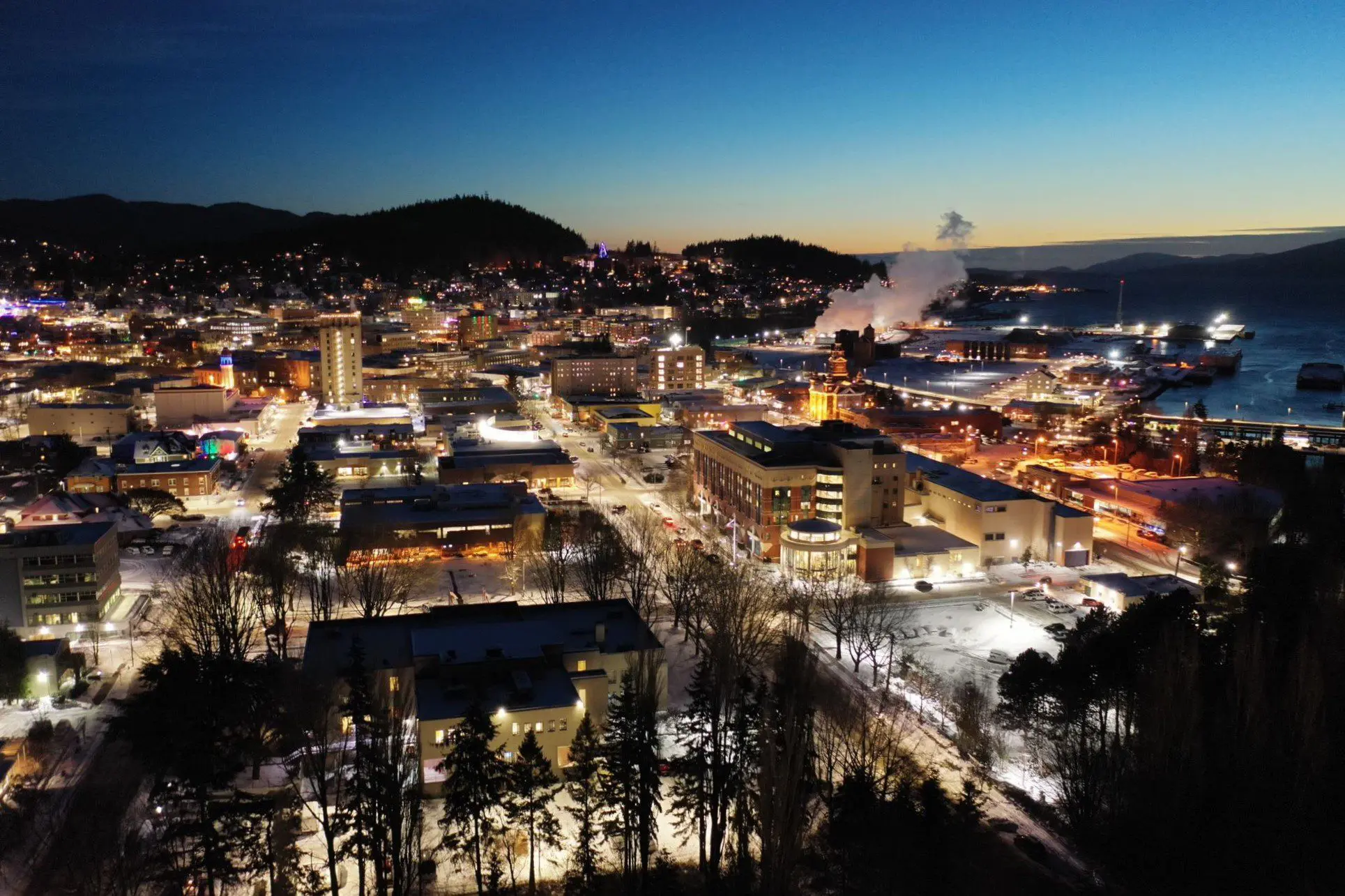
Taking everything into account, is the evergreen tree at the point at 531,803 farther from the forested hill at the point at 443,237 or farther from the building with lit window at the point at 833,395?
the forested hill at the point at 443,237

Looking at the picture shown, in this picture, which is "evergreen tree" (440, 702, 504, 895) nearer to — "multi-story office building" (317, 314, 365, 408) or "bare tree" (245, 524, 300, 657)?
"bare tree" (245, 524, 300, 657)

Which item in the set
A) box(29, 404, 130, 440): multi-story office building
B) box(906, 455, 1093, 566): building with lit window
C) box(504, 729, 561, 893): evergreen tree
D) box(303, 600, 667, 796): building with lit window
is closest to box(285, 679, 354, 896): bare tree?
box(303, 600, 667, 796): building with lit window

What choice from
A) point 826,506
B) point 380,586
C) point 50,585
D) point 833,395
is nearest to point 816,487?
point 826,506

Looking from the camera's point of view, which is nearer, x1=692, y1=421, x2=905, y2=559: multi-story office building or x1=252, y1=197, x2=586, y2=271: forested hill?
x1=692, y1=421, x2=905, y2=559: multi-story office building

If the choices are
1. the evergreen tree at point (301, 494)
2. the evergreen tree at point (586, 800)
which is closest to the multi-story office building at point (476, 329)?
the evergreen tree at point (301, 494)

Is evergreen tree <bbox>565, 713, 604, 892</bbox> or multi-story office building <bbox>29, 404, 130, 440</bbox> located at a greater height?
multi-story office building <bbox>29, 404, 130, 440</bbox>

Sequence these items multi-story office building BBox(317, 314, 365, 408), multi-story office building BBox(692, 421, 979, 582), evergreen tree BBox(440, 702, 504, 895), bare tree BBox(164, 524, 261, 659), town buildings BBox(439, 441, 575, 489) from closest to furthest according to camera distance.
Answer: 1. evergreen tree BBox(440, 702, 504, 895)
2. bare tree BBox(164, 524, 261, 659)
3. multi-story office building BBox(692, 421, 979, 582)
4. town buildings BBox(439, 441, 575, 489)
5. multi-story office building BBox(317, 314, 365, 408)

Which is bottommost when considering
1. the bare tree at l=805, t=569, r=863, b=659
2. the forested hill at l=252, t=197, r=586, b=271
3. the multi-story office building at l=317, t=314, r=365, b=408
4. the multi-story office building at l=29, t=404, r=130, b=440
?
the bare tree at l=805, t=569, r=863, b=659

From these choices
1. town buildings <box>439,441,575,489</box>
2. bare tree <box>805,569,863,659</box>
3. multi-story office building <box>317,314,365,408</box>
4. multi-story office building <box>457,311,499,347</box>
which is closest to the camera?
bare tree <box>805,569,863,659</box>
